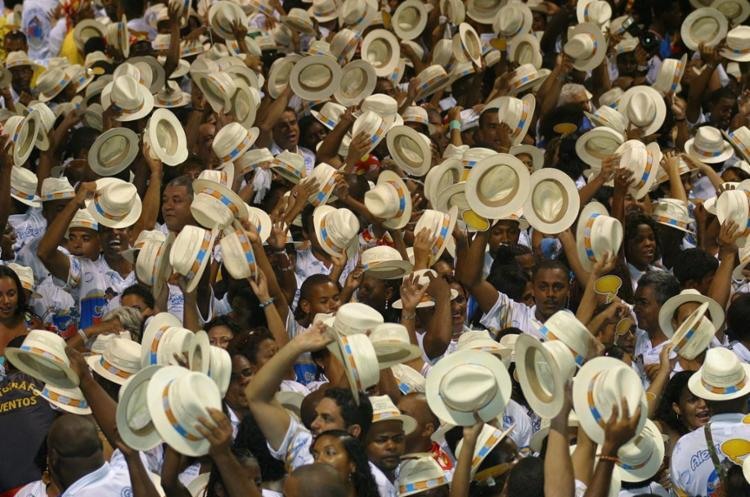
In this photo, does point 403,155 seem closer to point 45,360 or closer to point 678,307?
Result: point 678,307

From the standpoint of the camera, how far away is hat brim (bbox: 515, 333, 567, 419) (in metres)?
5.38

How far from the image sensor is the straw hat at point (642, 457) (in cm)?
582

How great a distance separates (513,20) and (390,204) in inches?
132

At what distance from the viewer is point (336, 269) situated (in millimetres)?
7863

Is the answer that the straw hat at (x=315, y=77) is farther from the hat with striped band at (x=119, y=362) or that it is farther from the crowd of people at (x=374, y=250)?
the hat with striped band at (x=119, y=362)

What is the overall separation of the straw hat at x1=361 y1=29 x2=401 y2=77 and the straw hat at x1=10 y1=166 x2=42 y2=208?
297 centimetres

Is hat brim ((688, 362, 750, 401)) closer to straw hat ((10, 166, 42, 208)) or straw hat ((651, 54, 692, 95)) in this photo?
straw hat ((10, 166, 42, 208))

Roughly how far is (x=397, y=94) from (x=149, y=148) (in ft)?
8.57

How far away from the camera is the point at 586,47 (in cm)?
1079

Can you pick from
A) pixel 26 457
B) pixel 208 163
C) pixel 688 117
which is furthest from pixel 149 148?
pixel 688 117

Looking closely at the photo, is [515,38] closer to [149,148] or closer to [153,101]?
[153,101]

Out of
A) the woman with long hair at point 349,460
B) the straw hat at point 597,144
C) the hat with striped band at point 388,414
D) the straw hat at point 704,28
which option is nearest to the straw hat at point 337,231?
the hat with striped band at point 388,414

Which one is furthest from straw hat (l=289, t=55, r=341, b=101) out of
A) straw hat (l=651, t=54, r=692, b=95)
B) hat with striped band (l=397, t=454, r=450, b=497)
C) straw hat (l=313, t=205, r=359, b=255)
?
hat with striped band (l=397, t=454, r=450, b=497)

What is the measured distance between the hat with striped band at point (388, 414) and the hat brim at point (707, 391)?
121 cm
